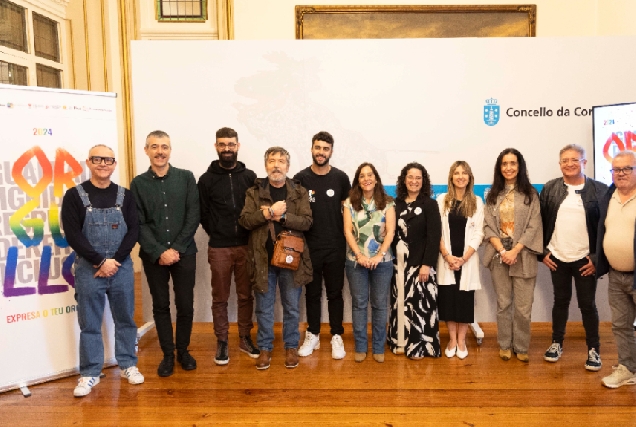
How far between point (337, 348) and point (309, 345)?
0.73ft

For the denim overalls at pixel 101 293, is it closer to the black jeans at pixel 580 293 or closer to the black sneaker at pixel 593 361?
the black jeans at pixel 580 293

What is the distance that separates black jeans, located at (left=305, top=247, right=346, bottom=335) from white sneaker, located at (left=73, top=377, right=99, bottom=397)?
5.05ft

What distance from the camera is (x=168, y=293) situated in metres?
3.34

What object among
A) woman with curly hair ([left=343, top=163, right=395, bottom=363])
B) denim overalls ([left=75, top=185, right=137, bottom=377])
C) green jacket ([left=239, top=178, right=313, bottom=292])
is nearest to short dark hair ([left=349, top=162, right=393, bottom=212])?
woman with curly hair ([left=343, top=163, right=395, bottom=363])

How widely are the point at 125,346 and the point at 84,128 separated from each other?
1.52 metres

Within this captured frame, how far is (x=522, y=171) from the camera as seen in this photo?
3.50 m

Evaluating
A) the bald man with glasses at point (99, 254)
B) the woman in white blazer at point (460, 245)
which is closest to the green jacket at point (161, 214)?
the bald man with glasses at point (99, 254)

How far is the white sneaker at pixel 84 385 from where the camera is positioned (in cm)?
303

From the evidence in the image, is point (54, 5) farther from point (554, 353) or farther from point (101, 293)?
point (554, 353)

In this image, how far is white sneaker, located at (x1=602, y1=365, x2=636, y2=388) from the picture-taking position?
308 cm

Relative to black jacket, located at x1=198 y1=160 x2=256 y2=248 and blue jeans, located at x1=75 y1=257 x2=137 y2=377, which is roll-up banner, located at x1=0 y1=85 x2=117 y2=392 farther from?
black jacket, located at x1=198 y1=160 x2=256 y2=248

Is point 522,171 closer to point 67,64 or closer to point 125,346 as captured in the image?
Answer: point 125,346

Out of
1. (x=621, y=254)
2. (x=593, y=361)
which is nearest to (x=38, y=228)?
(x=621, y=254)

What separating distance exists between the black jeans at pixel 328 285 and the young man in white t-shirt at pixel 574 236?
1502mm
